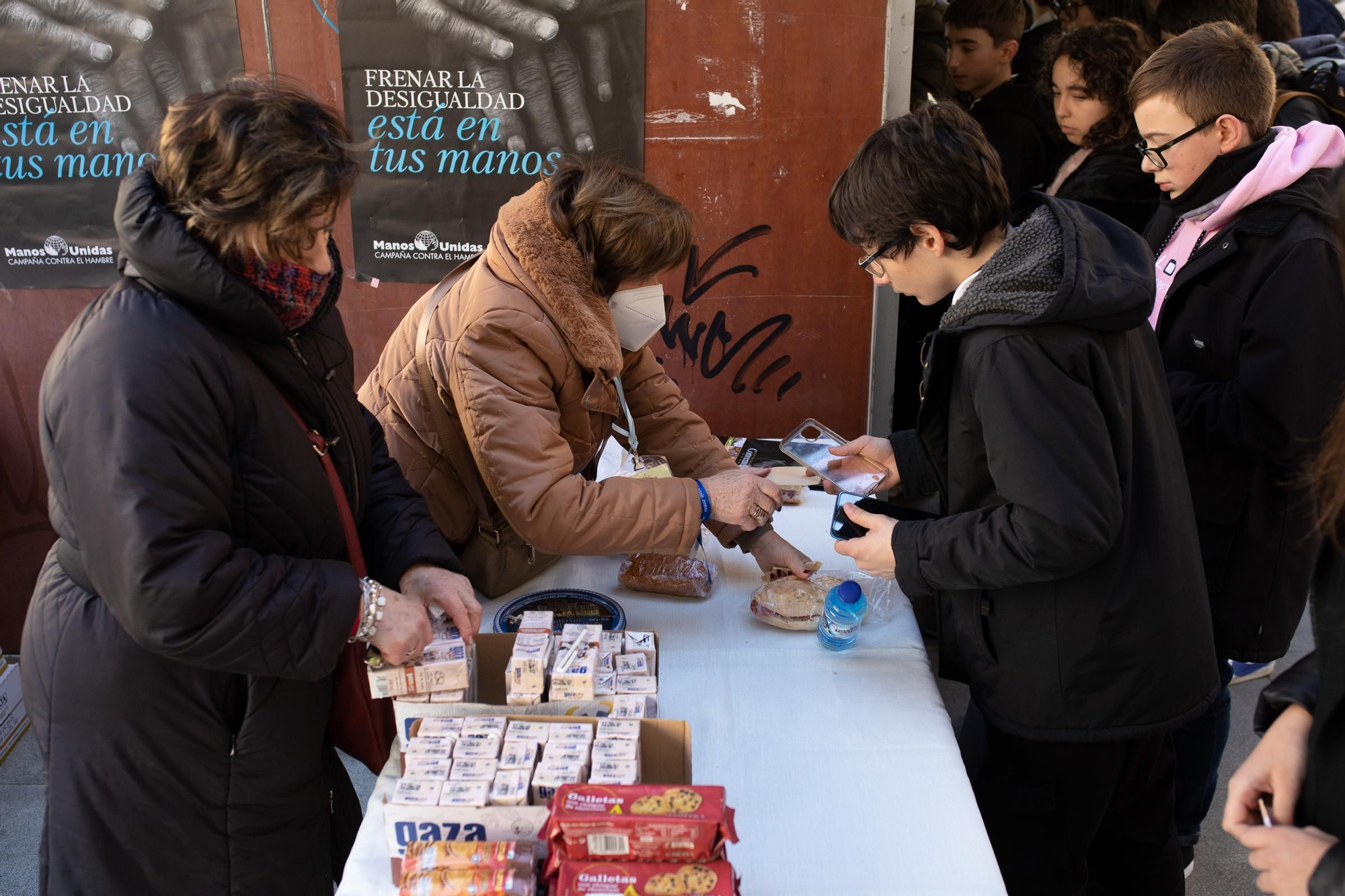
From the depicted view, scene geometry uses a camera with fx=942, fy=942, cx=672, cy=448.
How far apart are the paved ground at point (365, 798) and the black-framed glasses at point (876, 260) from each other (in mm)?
1983

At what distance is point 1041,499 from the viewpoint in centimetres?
147

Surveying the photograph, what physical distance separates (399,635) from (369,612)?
0.19ft

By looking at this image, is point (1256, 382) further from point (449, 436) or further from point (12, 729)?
point (12, 729)

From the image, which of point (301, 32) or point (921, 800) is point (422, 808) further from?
point (301, 32)

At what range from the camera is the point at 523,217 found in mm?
1971

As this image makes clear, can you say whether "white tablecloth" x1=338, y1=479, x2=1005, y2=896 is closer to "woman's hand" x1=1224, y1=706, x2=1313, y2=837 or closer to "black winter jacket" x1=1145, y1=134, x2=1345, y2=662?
"woman's hand" x1=1224, y1=706, x2=1313, y2=837

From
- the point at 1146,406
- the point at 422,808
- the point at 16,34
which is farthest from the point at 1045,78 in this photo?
the point at 16,34

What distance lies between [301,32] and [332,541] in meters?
2.35

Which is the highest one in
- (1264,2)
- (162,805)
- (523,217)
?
(1264,2)

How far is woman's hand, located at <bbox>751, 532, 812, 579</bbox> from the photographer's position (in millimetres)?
2074

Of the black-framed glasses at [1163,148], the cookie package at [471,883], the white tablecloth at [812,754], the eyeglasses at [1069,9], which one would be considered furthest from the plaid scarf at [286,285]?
the eyeglasses at [1069,9]

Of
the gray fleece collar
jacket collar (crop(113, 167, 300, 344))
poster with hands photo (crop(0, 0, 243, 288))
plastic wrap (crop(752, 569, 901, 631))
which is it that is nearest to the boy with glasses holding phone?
the gray fleece collar

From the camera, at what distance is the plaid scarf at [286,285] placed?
1457 millimetres

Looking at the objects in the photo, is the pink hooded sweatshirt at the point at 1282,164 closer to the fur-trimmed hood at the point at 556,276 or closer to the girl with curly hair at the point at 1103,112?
the girl with curly hair at the point at 1103,112
